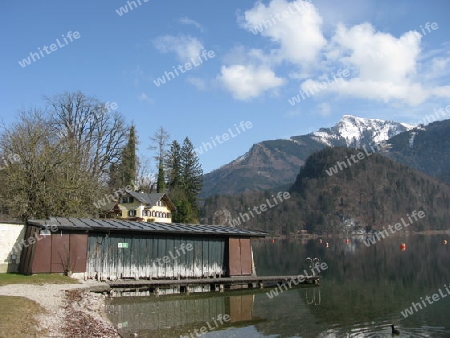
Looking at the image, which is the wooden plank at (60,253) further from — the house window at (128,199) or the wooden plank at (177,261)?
the house window at (128,199)

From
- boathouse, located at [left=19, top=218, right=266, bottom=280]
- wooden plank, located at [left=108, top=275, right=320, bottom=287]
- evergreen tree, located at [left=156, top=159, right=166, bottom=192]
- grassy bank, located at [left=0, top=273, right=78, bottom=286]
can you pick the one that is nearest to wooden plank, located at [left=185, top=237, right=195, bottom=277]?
boathouse, located at [left=19, top=218, right=266, bottom=280]

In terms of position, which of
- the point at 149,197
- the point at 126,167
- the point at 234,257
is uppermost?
the point at 126,167

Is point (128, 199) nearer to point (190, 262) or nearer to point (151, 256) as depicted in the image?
point (190, 262)

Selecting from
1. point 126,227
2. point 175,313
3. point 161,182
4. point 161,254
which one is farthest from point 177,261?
point 161,182

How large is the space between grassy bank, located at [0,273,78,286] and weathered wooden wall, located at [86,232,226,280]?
8.53 feet

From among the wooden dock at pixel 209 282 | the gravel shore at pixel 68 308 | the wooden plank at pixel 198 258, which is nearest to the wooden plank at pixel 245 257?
the wooden dock at pixel 209 282

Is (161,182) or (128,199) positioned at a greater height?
(161,182)

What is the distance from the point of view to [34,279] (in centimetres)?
2658

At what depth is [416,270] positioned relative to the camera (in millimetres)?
50875

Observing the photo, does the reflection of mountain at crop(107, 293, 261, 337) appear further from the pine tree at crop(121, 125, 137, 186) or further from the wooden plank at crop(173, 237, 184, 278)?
the pine tree at crop(121, 125, 137, 186)

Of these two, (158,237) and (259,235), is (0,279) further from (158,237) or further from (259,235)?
(259,235)

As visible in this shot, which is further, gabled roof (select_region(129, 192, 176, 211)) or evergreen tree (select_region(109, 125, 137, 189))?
gabled roof (select_region(129, 192, 176, 211))

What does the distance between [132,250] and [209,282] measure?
6.11 m

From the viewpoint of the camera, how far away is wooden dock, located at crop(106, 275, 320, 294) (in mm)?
30094
